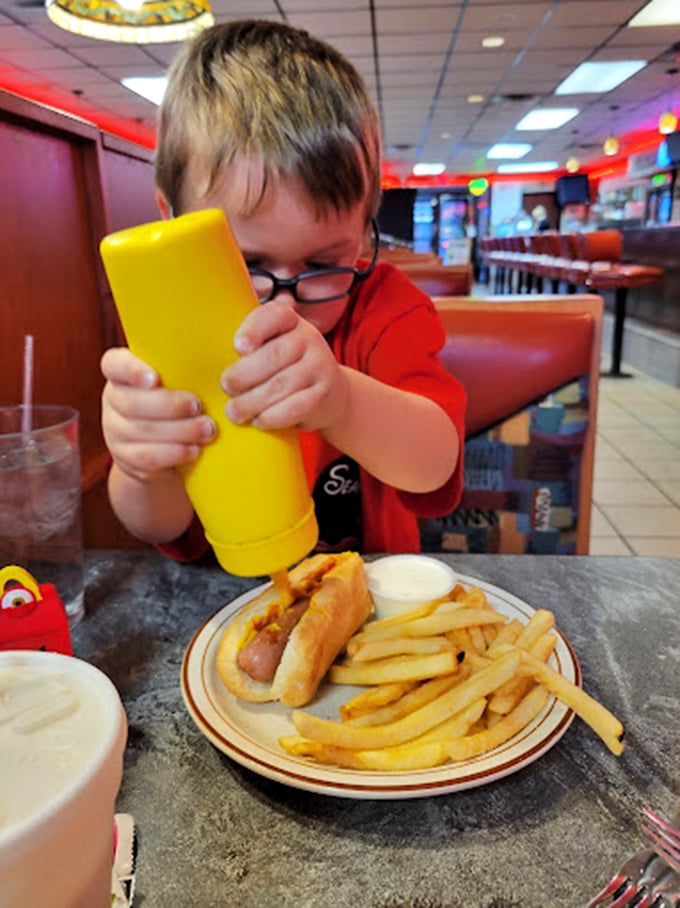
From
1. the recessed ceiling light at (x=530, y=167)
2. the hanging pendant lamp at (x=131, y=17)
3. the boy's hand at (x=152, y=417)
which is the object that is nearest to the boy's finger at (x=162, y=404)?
the boy's hand at (x=152, y=417)

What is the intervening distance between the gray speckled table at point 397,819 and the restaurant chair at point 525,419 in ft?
2.61

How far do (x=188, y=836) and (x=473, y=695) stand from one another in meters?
0.27

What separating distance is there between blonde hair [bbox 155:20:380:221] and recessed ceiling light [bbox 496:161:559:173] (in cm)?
2137

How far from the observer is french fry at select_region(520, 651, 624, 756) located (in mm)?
635

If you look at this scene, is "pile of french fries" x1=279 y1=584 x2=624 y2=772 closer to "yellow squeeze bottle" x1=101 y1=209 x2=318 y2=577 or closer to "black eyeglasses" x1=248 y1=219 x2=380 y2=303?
"yellow squeeze bottle" x1=101 y1=209 x2=318 y2=577

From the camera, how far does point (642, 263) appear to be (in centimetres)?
815

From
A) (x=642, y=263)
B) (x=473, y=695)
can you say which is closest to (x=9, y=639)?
(x=473, y=695)

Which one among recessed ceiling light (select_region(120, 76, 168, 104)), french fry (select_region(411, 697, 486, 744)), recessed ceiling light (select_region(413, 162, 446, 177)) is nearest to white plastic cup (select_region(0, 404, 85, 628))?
french fry (select_region(411, 697, 486, 744))

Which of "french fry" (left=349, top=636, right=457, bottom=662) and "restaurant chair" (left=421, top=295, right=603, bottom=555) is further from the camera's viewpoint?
"restaurant chair" (left=421, top=295, right=603, bottom=555)

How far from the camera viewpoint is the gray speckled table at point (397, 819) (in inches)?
20.4

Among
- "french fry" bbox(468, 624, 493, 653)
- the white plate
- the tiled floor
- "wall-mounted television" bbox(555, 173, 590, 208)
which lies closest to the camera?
the white plate

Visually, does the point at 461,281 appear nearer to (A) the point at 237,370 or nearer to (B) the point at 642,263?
(A) the point at 237,370

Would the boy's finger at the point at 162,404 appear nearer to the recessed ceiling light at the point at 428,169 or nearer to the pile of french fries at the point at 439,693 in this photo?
the pile of french fries at the point at 439,693

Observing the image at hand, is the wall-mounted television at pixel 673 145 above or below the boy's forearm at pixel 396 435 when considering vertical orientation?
above
